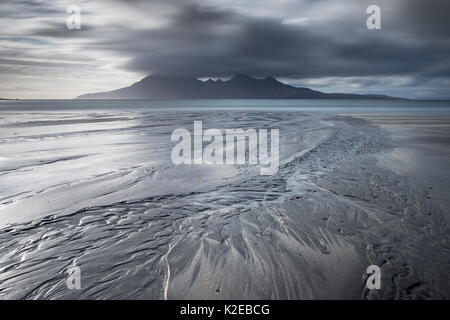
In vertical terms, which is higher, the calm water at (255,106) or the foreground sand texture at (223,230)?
the calm water at (255,106)

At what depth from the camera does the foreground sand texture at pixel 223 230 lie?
11.8ft

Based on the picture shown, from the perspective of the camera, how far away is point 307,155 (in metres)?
11.5

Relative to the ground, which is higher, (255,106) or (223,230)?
(255,106)

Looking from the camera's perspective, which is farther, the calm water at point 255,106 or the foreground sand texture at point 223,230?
the calm water at point 255,106

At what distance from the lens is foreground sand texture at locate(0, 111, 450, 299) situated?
3607 millimetres

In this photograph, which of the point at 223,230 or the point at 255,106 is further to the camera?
the point at 255,106

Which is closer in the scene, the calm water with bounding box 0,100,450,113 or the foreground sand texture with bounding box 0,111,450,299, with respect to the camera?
the foreground sand texture with bounding box 0,111,450,299

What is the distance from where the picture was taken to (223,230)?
5.13 meters

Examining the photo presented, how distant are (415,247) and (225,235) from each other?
10.4 ft

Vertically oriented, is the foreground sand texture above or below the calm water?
below
